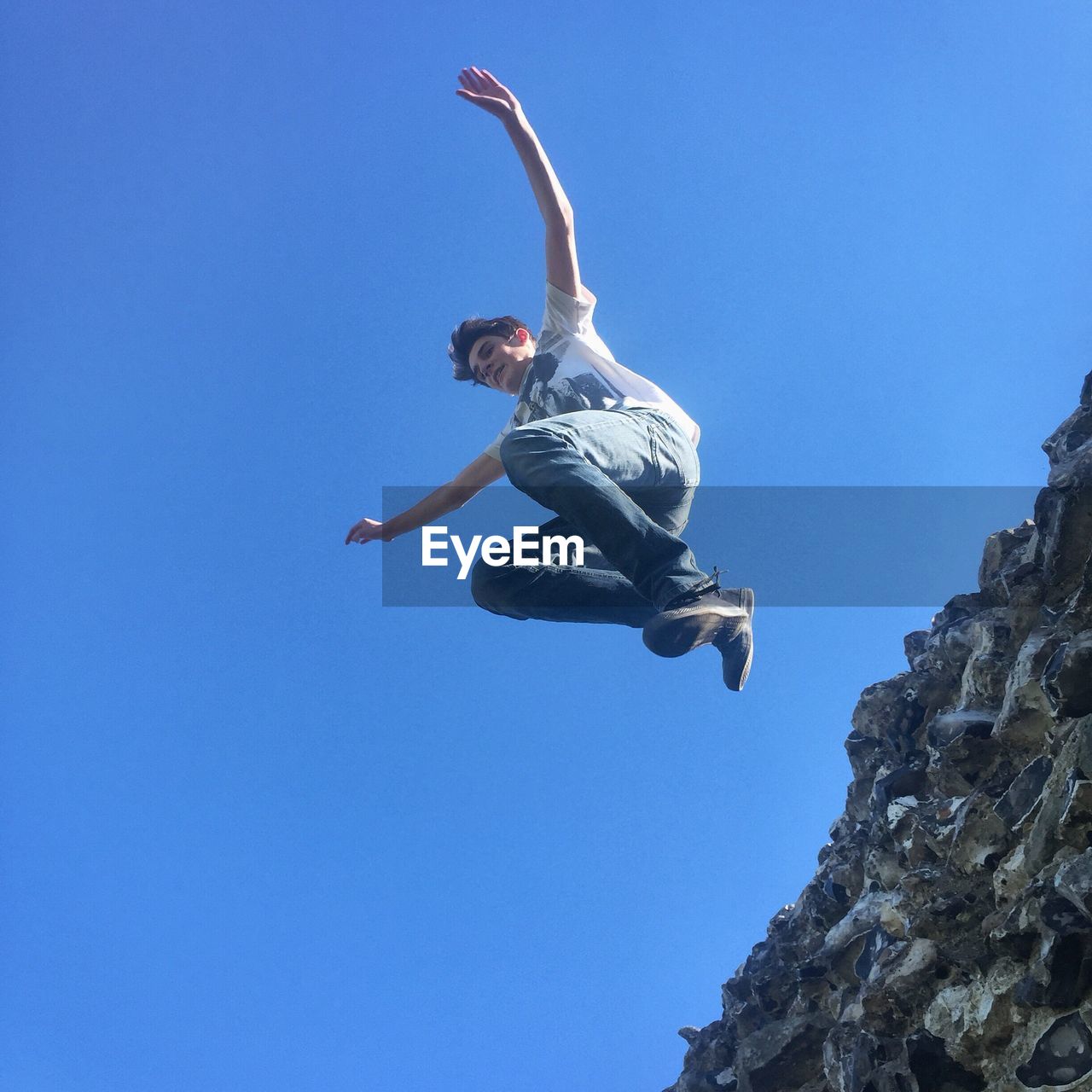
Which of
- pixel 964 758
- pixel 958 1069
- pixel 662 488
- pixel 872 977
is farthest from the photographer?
pixel 662 488

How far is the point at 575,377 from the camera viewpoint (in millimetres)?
6500

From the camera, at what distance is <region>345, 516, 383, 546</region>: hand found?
746cm

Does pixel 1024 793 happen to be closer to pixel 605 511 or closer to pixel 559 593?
pixel 605 511

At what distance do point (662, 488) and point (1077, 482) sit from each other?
2.21m

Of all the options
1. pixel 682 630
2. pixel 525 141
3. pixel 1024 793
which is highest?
pixel 525 141

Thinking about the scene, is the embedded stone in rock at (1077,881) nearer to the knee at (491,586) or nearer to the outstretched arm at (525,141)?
→ the knee at (491,586)

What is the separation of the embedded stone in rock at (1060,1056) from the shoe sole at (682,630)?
2.13m

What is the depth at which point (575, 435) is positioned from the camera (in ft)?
18.1

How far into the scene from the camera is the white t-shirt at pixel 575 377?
252 inches

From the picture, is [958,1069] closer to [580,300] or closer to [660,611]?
[660,611]

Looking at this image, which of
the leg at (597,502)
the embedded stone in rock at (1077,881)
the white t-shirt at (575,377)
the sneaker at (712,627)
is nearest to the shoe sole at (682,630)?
the sneaker at (712,627)

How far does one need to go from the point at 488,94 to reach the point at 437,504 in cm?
272

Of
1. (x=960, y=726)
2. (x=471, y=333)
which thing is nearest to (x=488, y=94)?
(x=471, y=333)

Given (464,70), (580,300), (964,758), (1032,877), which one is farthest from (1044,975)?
(464,70)
